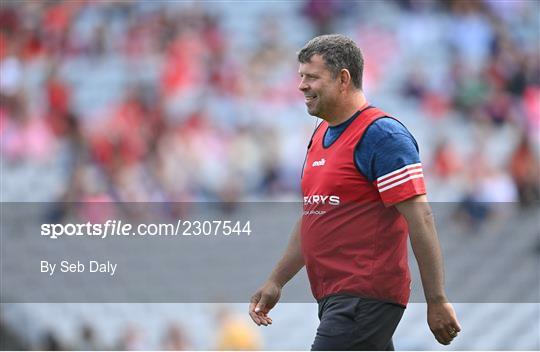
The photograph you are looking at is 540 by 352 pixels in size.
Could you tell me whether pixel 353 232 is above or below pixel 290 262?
above

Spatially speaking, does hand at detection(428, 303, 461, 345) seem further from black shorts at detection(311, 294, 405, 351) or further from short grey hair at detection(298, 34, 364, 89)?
short grey hair at detection(298, 34, 364, 89)

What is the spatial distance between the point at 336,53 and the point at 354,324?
0.82 m

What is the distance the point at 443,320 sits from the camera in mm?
3154

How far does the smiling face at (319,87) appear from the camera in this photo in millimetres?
3436

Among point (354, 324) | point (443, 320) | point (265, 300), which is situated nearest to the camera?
point (443, 320)

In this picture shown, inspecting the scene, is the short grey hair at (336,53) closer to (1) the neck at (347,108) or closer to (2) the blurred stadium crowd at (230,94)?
(1) the neck at (347,108)

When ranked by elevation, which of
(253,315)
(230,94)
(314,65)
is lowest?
(230,94)

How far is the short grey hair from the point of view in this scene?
3436 mm

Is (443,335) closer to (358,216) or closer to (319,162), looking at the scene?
(358,216)

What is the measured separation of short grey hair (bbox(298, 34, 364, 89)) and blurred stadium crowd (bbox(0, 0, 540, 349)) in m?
5.68

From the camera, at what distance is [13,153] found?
10.1m

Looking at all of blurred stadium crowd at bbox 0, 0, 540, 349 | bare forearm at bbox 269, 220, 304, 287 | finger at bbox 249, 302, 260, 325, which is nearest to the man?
bare forearm at bbox 269, 220, 304, 287

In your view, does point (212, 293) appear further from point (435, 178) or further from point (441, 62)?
point (441, 62)

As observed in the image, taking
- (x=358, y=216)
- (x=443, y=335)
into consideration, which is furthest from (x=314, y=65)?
(x=443, y=335)
